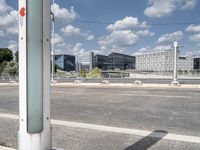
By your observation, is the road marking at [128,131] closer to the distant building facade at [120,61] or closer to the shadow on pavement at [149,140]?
the shadow on pavement at [149,140]

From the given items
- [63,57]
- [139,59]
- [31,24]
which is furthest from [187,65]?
[31,24]

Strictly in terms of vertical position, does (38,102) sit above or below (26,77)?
below

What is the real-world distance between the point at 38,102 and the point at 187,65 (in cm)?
9120

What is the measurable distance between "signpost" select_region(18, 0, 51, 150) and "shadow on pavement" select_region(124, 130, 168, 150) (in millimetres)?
2343

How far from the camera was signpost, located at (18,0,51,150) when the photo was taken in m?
2.11

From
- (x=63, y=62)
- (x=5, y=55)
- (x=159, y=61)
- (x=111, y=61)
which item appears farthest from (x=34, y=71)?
(x=63, y=62)

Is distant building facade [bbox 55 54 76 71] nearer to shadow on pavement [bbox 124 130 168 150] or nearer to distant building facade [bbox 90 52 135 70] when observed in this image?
distant building facade [bbox 90 52 135 70]

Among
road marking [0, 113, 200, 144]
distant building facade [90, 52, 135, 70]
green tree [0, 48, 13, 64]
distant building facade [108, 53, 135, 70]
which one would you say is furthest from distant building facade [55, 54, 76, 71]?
road marking [0, 113, 200, 144]

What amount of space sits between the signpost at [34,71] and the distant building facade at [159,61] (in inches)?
2952

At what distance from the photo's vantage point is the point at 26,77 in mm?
2104

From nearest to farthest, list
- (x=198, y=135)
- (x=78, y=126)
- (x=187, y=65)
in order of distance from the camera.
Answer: (x=198, y=135) < (x=78, y=126) < (x=187, y=65)

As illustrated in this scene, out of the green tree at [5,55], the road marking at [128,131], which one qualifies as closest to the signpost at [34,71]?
the road marking at [128,131]

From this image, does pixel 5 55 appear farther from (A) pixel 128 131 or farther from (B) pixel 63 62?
(A) pixel 128 131

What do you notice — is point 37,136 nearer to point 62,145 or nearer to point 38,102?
point 38,102
